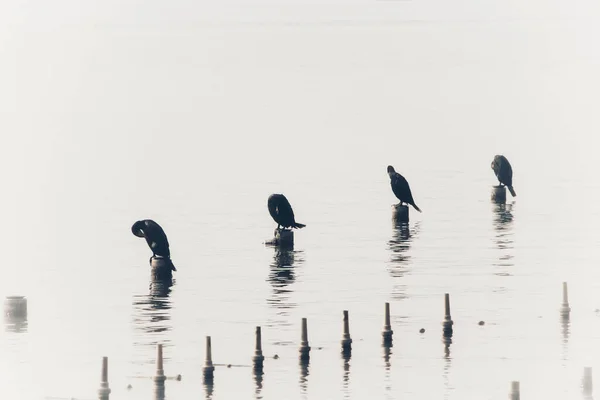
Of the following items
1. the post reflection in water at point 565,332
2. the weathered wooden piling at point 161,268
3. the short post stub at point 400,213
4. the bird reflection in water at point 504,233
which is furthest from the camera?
the short post stub at point 400,213

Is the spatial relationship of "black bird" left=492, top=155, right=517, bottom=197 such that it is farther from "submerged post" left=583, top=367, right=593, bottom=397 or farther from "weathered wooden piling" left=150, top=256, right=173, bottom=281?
"submerged post" left=583, top=367, right=593, bottom=397

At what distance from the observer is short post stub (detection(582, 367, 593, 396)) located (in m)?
51.0

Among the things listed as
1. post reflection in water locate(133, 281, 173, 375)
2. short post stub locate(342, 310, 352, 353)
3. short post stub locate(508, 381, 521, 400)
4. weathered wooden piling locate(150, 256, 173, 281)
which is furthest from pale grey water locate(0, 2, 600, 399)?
short post stub locate(508, 381, 521, 400)

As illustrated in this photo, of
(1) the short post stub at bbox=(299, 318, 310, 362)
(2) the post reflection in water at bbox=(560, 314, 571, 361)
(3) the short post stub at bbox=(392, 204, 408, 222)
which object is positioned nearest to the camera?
(1) the short post stub at bbox=(299, 318, 310, 362)

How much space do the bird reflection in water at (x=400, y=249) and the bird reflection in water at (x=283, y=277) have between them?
3.14 m

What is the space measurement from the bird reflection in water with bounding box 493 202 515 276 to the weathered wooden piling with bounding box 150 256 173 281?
10.3 meters

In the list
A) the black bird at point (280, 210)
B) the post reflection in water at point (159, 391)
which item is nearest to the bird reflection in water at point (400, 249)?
the black bird at point (280, 210)

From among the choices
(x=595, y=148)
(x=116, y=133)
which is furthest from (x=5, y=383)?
(x=116, y=133)

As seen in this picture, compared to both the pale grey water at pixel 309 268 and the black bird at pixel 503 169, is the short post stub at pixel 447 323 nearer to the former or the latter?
the pale grey water at pixel 309 268

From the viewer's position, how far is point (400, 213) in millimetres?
84500

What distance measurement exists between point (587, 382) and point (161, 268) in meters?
21.5

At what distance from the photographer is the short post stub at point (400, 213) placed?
84188 millimetres

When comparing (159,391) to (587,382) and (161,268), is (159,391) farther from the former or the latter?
(161,268)

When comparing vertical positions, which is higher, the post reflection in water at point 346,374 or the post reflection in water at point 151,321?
the post reflection in water at point 151,321
